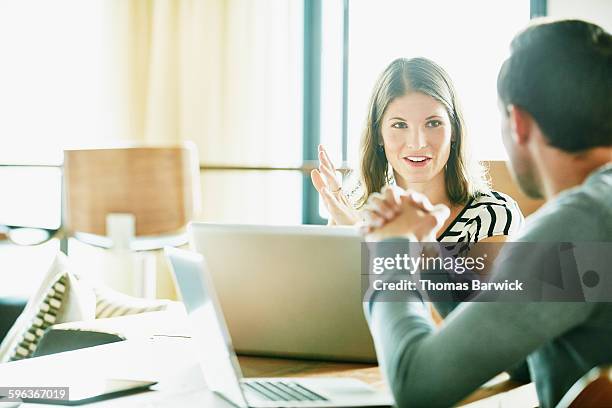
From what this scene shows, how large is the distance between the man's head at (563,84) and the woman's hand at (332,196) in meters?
0.77

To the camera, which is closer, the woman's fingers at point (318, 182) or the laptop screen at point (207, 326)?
the laptop screen at point (207, 326)

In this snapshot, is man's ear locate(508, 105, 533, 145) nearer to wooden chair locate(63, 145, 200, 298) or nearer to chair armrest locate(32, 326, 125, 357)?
chair armrest locate(32, 326, 125, 357)

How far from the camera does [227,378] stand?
1.01 metres

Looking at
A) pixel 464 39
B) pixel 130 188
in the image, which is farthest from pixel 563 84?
pixel 464 39

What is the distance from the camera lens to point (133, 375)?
121 centimetres

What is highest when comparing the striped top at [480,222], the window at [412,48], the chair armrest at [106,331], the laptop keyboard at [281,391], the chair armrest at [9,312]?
the window at [412,48]

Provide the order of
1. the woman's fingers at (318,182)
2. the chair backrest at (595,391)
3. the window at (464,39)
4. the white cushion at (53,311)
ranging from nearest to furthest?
the chair backrest at (595,391), the woman's fingers at (318,182), the white cushion at (53,311), the window at (464,39)

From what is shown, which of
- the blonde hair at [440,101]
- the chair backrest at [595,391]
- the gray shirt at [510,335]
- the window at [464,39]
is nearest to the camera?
the chair backrest at [595,391]

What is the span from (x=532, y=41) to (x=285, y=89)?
3.26 metres

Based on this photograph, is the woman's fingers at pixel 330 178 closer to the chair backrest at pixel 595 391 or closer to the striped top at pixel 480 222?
the striped top at pixel 480 222

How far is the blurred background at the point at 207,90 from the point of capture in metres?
4.16

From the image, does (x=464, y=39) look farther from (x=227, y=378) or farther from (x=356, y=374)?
(x=227, y=378)

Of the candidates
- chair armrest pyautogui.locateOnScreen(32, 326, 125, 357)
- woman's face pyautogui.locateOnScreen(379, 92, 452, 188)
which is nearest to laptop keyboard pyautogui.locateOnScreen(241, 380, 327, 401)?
chair armrest pyautogui.locateOnScreen(32, 326, 125, 357)

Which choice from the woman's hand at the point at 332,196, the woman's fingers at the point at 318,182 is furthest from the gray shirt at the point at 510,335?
the woman's fingers at the point at 318,182
